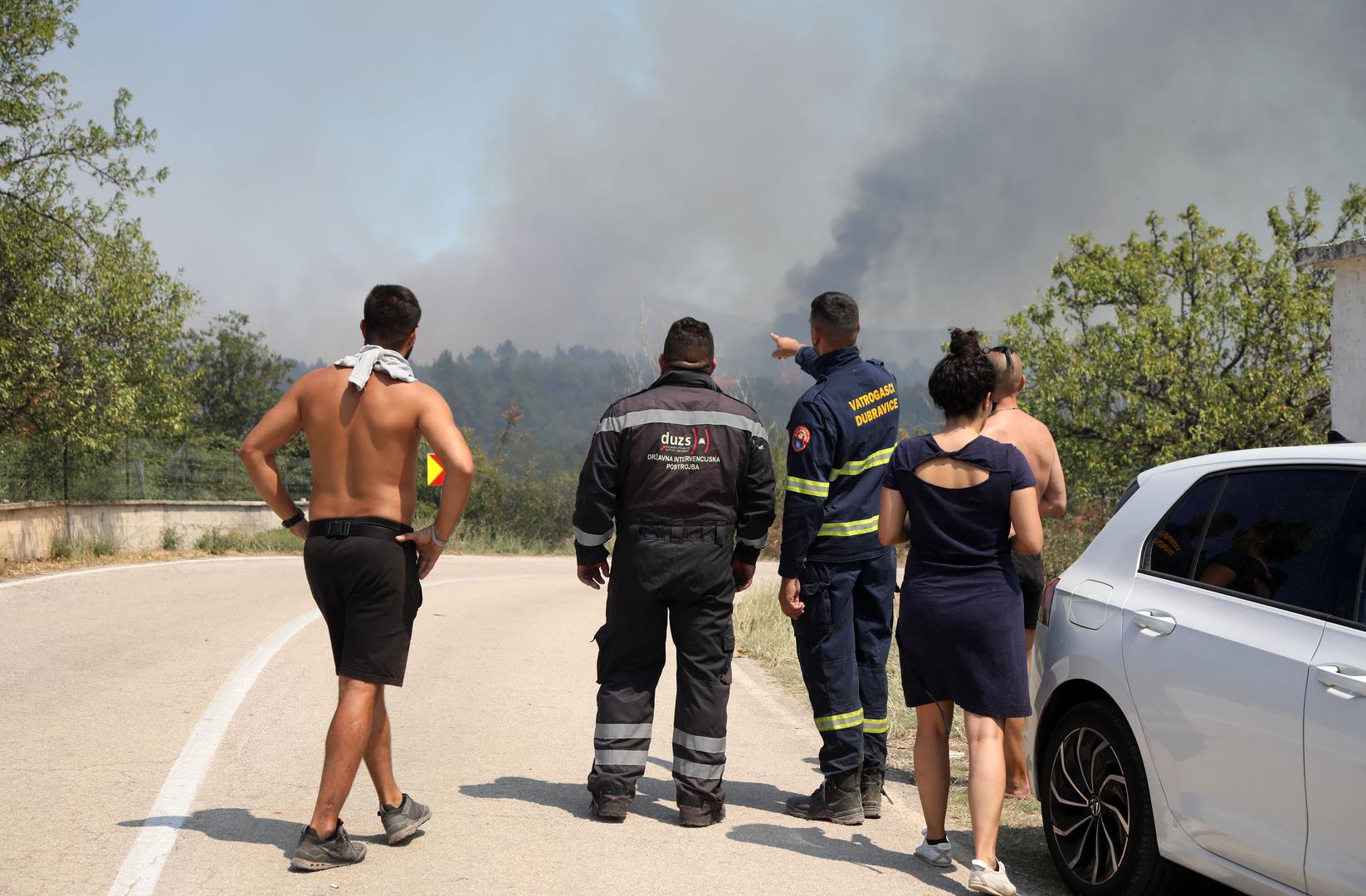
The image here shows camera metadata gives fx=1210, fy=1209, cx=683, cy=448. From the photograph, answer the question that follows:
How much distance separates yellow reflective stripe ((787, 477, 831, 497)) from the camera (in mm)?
5484

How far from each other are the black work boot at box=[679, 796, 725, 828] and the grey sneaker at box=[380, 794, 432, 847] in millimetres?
1150

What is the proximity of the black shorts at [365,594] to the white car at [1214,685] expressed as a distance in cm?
259

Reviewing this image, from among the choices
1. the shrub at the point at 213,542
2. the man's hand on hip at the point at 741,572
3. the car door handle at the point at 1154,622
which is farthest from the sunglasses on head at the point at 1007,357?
the shrub at the point at 213,542

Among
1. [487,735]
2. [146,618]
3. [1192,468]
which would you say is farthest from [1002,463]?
[146,618]

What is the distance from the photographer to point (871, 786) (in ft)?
19.0

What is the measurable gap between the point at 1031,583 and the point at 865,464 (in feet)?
3.22

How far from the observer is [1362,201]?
2269 cm

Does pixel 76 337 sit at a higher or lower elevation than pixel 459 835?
higher

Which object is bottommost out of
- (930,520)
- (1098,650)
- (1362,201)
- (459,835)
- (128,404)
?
(459,835)

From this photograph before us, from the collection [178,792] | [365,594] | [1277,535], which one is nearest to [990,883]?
[1277,535]

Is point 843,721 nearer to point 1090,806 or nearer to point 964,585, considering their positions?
point 964,585

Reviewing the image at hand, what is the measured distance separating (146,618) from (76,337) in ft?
24.2

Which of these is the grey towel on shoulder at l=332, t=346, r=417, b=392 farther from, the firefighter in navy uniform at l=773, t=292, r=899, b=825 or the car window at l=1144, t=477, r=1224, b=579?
the car window at l=1144, t=477, r=1224, b=579

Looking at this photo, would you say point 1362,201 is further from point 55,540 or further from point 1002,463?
point 55,540
